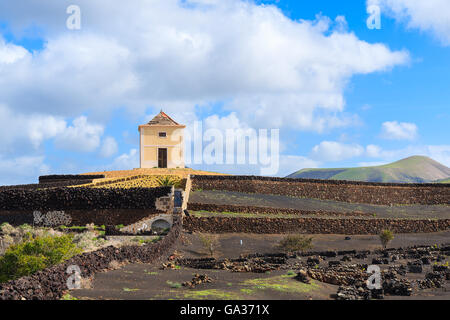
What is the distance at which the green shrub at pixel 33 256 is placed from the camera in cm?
1461

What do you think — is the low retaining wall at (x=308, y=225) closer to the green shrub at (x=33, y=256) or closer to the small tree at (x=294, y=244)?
the small tree at (x=294, y=244)

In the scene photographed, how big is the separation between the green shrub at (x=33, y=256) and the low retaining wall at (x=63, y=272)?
1.43 metres

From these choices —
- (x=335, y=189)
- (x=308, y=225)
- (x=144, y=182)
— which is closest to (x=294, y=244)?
(x=308, y=225)

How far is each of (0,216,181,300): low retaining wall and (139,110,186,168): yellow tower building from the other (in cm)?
2758

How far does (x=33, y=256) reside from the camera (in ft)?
48.3

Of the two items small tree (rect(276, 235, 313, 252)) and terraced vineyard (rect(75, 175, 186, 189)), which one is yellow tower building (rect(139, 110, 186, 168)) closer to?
terraced vineyard (rect(75, 175, 186, 189))

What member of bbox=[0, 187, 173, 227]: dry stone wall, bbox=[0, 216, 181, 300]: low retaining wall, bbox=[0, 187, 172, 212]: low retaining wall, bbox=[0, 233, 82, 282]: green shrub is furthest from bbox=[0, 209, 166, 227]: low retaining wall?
bbox=[0, 233, 82, 282]: green shrub

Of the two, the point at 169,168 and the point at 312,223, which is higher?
the point at 169,168

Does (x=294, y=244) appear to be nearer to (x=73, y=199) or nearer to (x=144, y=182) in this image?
(x=73, y=199)

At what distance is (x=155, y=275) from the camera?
13.9 m

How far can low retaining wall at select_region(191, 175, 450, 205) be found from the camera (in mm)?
42062
